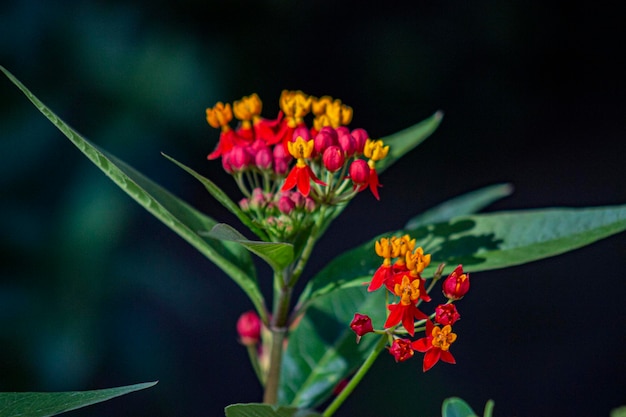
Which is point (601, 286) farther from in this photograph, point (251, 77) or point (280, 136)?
point (280, 136)

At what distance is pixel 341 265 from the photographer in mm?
940

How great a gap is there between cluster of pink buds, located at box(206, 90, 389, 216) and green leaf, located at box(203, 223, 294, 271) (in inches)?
2.7

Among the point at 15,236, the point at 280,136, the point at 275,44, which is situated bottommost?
the point at 280,136

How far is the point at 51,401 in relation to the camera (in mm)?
689

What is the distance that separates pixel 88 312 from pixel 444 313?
46.1 inches

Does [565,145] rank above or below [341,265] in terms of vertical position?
above

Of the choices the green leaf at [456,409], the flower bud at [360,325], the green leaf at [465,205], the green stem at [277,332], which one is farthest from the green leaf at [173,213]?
the green leaf at [465,205]

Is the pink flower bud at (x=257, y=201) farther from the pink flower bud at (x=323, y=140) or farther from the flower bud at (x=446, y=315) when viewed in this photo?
the flower bud at (x=446, y=315)

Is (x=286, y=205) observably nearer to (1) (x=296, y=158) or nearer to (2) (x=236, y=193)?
(1) (x=296, y=158)

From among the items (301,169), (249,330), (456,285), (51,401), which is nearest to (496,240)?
(456,285)

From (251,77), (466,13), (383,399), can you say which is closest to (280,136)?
(383,399)

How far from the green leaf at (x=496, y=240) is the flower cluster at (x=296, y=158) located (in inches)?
3.2

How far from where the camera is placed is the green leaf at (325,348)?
42.5 inches

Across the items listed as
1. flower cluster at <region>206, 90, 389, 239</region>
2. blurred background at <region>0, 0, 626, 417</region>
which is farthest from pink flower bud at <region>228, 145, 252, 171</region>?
blurred background at <region>0, 0, 626, 417</region>
